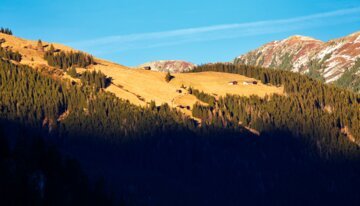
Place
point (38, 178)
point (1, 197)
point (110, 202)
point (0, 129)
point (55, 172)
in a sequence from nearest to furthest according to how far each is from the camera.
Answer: point (1, 197) < point (0, 129) < point (38, 178) < point (55, 172) < point (110, 202)

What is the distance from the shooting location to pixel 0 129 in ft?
432

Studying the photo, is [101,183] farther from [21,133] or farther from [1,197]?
[1,197]

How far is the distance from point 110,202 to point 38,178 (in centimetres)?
2642

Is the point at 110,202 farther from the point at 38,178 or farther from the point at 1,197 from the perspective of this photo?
the point at 1,197

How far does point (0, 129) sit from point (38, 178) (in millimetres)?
14269

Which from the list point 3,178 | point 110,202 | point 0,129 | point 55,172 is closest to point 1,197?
point 3,178

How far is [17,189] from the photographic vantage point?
13025cm

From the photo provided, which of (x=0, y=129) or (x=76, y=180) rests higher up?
(x=0, y=129)

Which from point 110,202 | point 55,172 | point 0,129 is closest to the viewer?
point 0,129

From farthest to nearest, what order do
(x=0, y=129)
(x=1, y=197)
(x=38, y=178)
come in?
(x=38, y=178) < (x=0, y=129) < (x=1, y=197)

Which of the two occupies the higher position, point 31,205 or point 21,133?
point 21,133

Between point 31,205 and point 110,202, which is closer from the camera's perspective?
point 31,205

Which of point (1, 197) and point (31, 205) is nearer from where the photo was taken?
point (1, 197)

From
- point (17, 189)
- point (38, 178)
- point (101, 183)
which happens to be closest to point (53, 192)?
point (38, 178)
